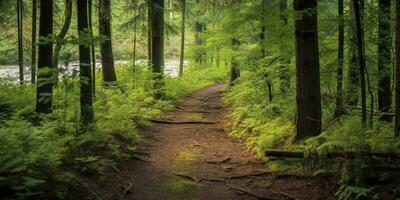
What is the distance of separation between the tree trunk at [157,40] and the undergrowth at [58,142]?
3.28 metres

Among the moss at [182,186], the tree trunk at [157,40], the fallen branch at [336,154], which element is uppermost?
the tree trunk at [157,40]

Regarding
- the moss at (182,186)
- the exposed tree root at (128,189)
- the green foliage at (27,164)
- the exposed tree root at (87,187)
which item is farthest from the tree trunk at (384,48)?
the green foliage at (27,164)

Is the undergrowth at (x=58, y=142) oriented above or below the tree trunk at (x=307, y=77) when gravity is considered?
below

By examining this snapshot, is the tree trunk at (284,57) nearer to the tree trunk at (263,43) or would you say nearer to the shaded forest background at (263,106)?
the shaded forest background at (263,106)

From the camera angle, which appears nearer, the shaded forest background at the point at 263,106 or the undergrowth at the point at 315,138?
the shaded forest background at the point at 263,106

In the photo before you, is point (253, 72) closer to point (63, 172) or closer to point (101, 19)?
point (101, 19)

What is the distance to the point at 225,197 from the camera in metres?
6.90

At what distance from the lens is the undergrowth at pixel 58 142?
520 centimetres

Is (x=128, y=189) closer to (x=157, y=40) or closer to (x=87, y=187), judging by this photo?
(x=87, y=187)

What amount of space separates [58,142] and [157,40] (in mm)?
11285

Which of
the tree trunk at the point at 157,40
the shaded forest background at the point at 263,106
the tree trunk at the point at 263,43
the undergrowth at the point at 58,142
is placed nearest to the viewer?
the undergrowth at the point at 58,142

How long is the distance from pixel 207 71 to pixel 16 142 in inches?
1096

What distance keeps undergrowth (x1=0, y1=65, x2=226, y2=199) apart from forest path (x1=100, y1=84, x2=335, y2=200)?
1.59 feet

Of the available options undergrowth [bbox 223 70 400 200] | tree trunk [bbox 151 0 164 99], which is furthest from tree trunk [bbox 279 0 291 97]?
tree trunk [bbox 151 0 164 99]
